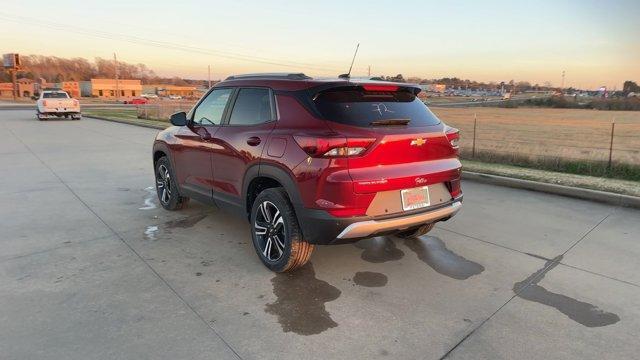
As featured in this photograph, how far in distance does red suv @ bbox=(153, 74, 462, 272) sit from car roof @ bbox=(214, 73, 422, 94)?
0.04 feet

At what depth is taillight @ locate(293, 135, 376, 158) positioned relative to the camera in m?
3.45

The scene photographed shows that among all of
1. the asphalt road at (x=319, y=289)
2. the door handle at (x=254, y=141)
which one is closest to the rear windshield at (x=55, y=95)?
the asphalt road at (x=319, y=289)

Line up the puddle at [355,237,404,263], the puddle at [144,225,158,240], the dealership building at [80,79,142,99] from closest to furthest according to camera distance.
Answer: the puddle at [355,237,404,263] < the puddle at [144,225,158,240] < the dealership building at [80,79,142,99]

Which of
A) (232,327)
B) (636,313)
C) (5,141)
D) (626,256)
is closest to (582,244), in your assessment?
(626,256)

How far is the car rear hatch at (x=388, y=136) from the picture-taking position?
11.6 ft

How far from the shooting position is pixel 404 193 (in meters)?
3.73

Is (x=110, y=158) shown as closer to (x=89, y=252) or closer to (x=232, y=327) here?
(x=89, y=252)

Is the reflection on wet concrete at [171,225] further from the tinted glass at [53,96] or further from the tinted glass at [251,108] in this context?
the tinted glass at [53,96]

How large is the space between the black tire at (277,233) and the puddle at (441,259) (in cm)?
129

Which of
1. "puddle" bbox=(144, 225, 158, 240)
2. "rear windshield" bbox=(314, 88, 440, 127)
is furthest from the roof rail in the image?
"puddle" bbox=(144, 225, 158, 240)

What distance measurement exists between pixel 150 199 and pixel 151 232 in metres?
1.78

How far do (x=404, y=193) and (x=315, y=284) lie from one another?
3.62 ft

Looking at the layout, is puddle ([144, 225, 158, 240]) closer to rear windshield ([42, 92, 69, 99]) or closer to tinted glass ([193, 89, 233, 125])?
tinted glass ([193, 89, 233, 125])

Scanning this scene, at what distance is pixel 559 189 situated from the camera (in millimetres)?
7133
